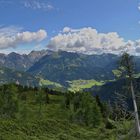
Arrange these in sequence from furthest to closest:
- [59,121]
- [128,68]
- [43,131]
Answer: [59,121]
[43,131]
[128,68]

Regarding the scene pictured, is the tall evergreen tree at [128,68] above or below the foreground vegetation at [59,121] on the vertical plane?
above

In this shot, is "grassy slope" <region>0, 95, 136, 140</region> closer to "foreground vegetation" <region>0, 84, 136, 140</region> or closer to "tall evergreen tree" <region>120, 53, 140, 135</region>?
"foreground vegetation" <region>0, 84, 136, 140</region>

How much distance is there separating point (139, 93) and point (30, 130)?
2236 centimetres

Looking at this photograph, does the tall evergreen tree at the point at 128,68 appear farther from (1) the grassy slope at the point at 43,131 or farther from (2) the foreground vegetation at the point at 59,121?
(1) the grassy slope at the point at 43,131

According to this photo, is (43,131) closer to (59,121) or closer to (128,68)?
(59,121)

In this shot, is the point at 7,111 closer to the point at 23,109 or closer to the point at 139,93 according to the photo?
the point at 23,109

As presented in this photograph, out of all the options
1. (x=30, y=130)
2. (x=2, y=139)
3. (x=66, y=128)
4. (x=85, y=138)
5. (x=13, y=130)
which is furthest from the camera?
(x=66, y=128)

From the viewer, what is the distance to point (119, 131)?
2798 inches

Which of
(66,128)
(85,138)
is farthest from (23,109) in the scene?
(85,138)

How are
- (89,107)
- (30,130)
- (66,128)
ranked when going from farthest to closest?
(89,107), (66,128), (30,130)

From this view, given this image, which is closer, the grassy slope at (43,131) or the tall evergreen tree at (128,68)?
the grassy slope at (43,131)

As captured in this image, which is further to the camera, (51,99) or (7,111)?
(51,99)

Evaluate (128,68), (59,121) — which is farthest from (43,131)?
(128,68)

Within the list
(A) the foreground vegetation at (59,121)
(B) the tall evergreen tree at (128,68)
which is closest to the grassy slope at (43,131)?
(A) the foreground vegetation at (59,121)
